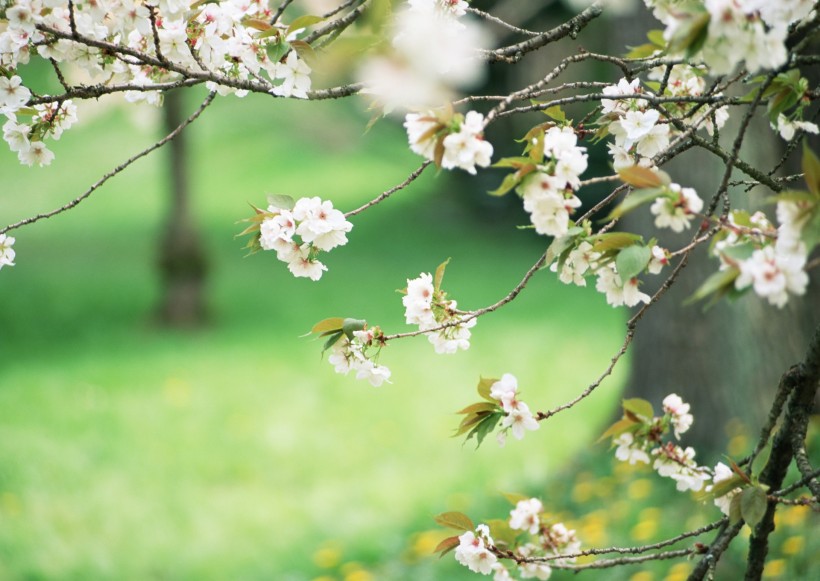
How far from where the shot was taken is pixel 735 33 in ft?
3.27

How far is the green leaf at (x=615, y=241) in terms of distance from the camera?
3.86 ft

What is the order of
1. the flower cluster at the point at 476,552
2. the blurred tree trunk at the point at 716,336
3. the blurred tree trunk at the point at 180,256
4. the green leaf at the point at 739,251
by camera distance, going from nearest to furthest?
the green leaf at the point at 739,251, the flower cluster at the point at 476,552, the blurred tree trunk at the point at 716,336, the blurred tree trunk at the point at 180,256

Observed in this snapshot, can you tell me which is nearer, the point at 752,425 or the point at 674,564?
the point at 674,564

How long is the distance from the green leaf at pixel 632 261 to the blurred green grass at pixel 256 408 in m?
2.32

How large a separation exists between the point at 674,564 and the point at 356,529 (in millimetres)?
1549

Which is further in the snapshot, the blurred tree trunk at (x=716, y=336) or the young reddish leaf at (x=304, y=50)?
the blurred tree trunk at (x=716, y=336)

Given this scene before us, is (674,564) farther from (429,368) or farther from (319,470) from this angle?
(429,368)

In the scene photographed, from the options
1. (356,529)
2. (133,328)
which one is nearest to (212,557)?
(356,529)

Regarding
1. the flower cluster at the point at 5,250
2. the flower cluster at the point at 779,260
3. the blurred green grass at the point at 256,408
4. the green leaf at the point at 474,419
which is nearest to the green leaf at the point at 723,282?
the flower cluster at the point at 779,260

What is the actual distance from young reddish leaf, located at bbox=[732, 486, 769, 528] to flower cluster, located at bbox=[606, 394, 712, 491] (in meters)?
0.22

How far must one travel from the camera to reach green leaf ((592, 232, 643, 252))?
118 centimetres

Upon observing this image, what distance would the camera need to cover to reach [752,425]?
3752 millimetres

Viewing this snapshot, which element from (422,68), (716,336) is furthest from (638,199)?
(716,336)

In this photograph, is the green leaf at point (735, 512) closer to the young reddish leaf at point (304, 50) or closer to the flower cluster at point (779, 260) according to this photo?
the flower cluster at point (779, 260)
